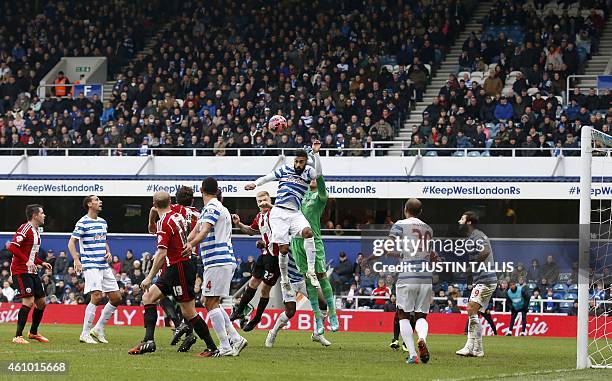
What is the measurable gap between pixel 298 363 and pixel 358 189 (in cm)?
1838

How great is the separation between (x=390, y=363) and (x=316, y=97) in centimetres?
2290

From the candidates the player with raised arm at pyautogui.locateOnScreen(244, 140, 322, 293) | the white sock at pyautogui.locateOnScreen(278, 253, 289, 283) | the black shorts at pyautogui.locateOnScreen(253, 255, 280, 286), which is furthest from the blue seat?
the player with raised arm at pyautogui.locateOnScreen(244, 140, 322, 293)

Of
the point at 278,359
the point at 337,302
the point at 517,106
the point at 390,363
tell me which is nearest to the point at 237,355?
the point at 278,359

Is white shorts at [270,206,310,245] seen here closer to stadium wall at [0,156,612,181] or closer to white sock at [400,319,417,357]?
white sock at [400,319,417,357]

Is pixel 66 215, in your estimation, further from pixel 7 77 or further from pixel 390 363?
pixel 390 363

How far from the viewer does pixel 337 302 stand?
29094 mm

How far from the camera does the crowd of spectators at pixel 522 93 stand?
106 feet

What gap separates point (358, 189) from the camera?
32.5 m

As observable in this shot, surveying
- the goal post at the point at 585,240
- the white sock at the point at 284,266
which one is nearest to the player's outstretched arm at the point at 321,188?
the white sock at the point at 284,266

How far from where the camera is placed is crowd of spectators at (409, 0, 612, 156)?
3241 cm

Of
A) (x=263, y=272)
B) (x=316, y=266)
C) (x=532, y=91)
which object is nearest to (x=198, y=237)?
(x=316, y=266)

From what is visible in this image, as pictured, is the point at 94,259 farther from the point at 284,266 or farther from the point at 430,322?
the point at 430,322

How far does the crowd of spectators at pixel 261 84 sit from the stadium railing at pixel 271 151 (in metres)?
0.12

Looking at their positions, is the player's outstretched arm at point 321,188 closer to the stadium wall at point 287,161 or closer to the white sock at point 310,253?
the white sock at point 310,253
